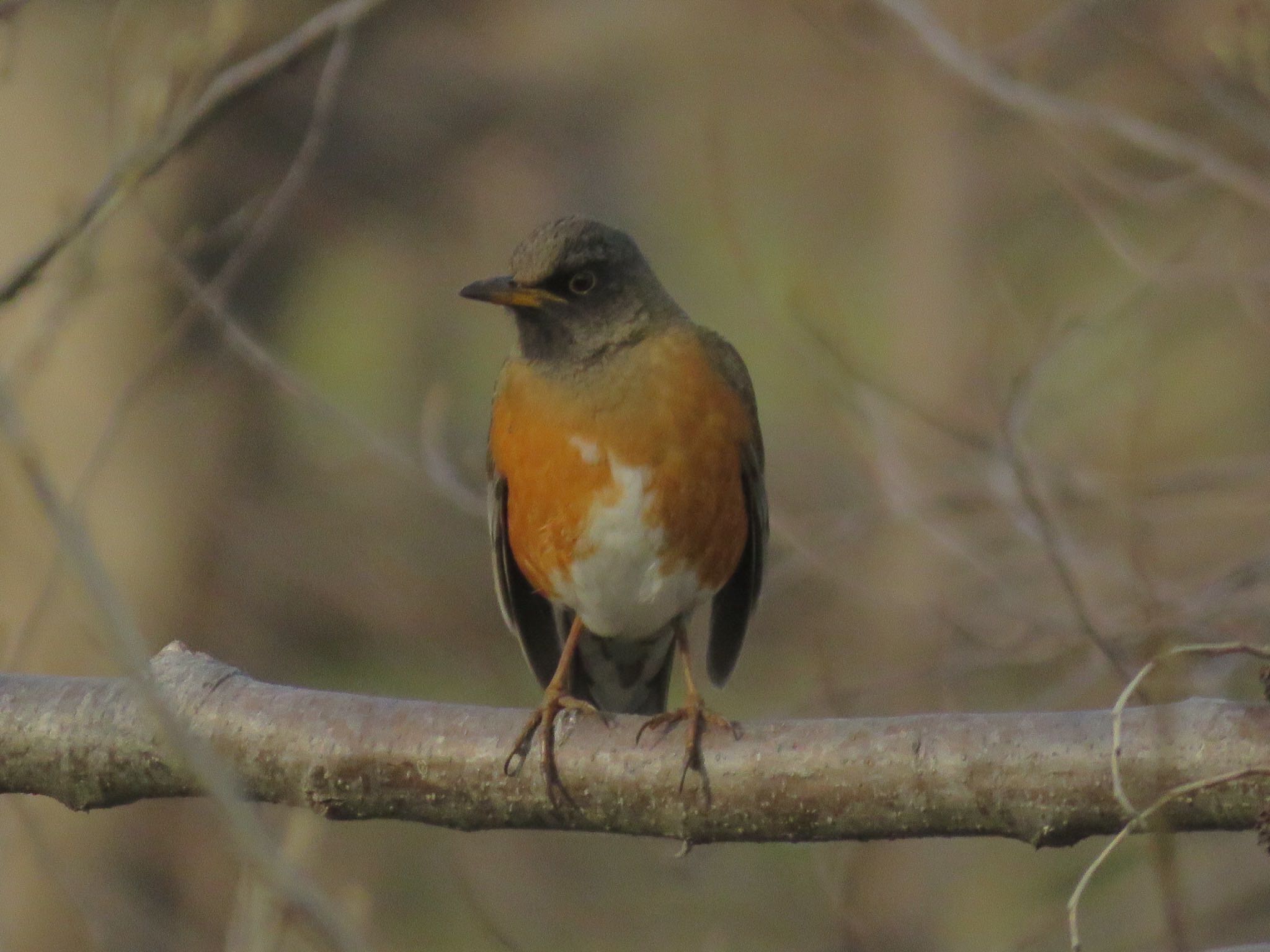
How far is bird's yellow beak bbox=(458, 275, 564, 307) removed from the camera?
388 centimetres

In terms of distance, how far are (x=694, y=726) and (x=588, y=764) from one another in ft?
0.78

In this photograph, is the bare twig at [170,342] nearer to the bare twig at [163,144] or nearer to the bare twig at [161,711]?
the bare twig at [163,144]

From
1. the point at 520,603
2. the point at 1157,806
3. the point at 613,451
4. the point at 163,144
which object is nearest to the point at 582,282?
the point at 613,451

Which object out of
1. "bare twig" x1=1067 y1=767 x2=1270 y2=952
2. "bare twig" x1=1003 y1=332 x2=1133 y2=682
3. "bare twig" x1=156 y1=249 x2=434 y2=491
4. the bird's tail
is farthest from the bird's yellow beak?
"bare twig" x1=1067 y1=767 x2=1270 y2=952

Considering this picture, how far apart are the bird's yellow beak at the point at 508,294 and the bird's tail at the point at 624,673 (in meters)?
0.96

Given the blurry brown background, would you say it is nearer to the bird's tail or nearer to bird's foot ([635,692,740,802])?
the bird's tail

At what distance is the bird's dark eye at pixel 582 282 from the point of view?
411 centimetres

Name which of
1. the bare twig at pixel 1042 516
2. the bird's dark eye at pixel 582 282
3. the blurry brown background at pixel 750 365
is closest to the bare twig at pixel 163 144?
the blurry brown background at pixel 750 365

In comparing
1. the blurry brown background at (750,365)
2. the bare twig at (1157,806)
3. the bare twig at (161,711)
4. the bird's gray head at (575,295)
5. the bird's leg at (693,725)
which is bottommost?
the blurry brown background at (750,365)

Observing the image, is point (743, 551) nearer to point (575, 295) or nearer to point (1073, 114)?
point (575, 295)

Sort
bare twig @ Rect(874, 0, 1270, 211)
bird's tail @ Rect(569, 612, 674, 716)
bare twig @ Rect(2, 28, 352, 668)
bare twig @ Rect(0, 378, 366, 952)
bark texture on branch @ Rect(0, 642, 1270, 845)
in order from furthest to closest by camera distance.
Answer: bird's tail @ Rect(569, 612, 674, 716), bare twig @ Rect(874, 0, 1270, 211), bare twig @ Rect(2, 28, 352, 668), bark texture on branch @ Rect(0, 642, 1270, 845), bare twig @ Rect(0, 378, 366, 952)

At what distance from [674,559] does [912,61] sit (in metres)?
2.57

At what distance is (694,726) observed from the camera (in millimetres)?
3100

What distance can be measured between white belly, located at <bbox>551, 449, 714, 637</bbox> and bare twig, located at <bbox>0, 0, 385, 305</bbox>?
3.72 feet
